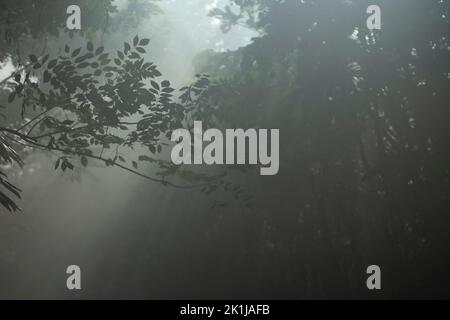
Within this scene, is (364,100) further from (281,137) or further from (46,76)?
(46,76)

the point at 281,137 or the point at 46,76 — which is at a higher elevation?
the point at 281,137

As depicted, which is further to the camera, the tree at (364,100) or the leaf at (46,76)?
the tree at (364,100)

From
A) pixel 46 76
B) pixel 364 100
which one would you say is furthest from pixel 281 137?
pixel 46 76

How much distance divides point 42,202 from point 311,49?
15612 mm

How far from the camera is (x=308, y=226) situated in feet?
32.2

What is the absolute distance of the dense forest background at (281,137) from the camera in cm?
394

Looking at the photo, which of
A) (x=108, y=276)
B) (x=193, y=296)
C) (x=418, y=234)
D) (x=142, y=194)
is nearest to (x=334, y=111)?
(x=418, y=234)

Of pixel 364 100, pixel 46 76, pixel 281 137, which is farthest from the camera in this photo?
pixel 281 137

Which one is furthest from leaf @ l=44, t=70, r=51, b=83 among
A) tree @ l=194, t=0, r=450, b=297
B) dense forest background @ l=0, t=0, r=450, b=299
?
tree @ l=194, t=0, r=450, b=297

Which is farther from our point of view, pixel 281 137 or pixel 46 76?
pixel 281 137

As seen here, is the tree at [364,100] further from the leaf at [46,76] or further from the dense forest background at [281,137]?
the leaf at [46,76]

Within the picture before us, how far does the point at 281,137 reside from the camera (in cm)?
851

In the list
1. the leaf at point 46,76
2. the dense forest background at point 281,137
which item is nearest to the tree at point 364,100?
the dense forest background at point 281,137

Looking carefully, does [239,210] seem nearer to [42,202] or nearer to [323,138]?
[323,138]
